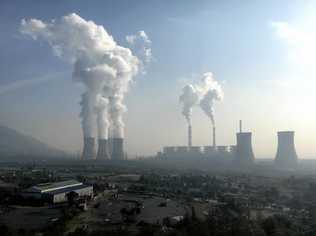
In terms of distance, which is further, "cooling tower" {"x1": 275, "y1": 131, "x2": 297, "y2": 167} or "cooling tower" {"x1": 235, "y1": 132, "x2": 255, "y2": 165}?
"cooling tower" {"x1": 235, "y1": 132, "x2": 255, "y2": 165}

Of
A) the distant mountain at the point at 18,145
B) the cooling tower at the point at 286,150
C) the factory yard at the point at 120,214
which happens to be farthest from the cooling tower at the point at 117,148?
the distant mountain at the point at 18,145

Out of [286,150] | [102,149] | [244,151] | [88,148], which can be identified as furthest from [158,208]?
[88,148]

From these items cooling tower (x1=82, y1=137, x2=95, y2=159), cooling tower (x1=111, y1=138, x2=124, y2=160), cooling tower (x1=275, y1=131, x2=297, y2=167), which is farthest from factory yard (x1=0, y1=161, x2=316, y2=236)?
cooling tower (x1=111, y1=138, x2=124, y2=160)

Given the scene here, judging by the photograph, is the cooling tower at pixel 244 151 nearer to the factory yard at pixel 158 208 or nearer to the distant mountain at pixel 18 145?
the factory yard at pixel 158 208

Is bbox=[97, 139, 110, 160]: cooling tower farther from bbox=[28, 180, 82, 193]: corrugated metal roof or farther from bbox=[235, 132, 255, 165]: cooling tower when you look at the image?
bbox=[28, 180, 82, 193]: corrugated metal roof

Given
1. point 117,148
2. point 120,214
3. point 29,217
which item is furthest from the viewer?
point 117,148

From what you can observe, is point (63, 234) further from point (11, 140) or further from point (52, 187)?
point (11, 140)

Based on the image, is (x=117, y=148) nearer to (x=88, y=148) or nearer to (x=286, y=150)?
(x=88, y=148)
